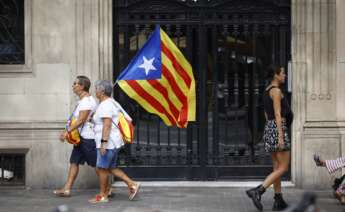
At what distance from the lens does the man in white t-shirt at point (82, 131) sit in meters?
9.52

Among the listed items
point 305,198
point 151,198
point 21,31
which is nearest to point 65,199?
point 151,198

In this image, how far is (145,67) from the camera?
9945mm

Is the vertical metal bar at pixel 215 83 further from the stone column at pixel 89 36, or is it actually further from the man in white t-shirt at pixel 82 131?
the man in white t-shirt at pixel 82 131

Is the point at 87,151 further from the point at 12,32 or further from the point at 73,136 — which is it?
the point at 12,32

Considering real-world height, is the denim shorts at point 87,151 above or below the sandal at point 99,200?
above

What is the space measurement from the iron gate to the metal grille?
1.56 meters

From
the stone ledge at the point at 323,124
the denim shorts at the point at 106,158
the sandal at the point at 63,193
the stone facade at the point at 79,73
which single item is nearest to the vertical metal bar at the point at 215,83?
the stone facade at the point at 79,73

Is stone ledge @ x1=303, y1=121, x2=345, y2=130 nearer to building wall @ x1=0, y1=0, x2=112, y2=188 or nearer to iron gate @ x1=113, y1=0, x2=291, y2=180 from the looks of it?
iron gate @ x1=113, y1=0, x2=291, y2=180

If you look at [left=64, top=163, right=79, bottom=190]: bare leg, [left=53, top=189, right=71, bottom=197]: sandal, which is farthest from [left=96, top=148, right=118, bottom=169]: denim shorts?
[left=53, top=189, right=71, bottom=197]: sandal

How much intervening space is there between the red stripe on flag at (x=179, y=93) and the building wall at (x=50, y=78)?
3.72 feet

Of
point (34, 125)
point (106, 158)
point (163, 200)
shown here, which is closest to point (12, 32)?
point (34, 125)

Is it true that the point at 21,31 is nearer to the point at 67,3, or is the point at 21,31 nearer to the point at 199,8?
the point at 67,3

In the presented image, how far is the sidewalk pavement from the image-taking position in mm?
9109

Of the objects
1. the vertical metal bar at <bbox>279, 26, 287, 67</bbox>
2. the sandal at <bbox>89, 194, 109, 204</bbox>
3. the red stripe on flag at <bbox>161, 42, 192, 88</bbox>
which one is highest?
the vertical metal bar at <bbox>279, 26, 287, 67</bbox>
